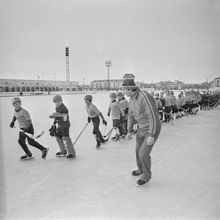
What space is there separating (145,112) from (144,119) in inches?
3.4

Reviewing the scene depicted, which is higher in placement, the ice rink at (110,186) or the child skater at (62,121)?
the child skater at (62,121)

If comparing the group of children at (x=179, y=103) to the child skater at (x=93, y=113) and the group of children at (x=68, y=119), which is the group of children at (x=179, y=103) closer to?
the group of children at (x=68, y=119)

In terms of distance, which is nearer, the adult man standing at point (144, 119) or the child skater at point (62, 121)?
the adult man standing at point (144, 119)

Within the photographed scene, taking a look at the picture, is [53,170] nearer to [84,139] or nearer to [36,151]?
[36,151]

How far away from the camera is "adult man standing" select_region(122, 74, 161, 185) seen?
105 inches

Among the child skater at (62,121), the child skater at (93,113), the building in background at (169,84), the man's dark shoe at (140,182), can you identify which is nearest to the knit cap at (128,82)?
the man's dark shoe at (140,182)

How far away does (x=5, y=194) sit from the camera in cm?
249

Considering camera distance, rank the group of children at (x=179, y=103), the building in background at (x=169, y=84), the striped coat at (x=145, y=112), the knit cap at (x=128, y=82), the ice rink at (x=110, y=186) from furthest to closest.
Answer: the group of children at (x=179, y=103) < the building in background at (x=169, y=84) < the knit cap at (x=128, y=82) < the striped coat at (x=145, y=112) < the ice rink at (x=110, y=186)

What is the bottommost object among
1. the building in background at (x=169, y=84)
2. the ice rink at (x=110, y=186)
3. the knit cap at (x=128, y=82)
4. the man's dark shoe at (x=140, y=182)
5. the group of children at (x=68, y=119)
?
the ice rink at (x=110, y=186)

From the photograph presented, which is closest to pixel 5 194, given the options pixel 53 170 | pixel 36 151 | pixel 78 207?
pixel 78 207

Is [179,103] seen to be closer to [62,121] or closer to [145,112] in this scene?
[62,121]

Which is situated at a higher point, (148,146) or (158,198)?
(148,146)

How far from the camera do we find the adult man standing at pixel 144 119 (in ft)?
8.78

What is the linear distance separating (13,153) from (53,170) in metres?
1.40
